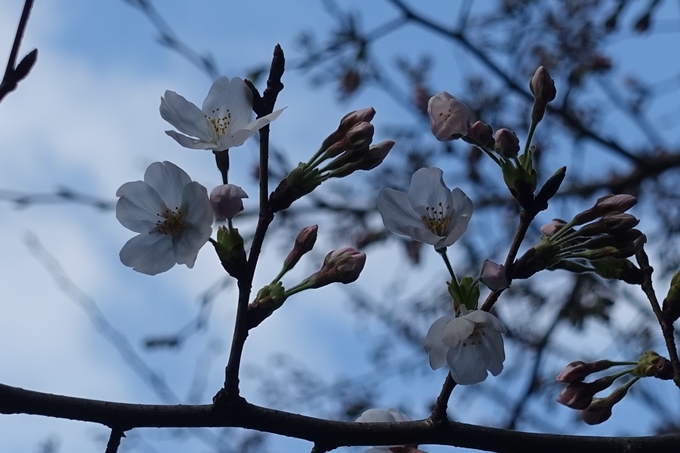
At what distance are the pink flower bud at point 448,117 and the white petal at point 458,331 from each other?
0.39m

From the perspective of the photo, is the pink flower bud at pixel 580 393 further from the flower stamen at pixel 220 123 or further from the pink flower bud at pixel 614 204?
the flower stamen at pixel 220 123

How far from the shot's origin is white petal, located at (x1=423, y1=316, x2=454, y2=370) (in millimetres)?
1314

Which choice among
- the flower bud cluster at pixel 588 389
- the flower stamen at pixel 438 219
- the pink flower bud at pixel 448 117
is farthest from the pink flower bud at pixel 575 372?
the pink flower bud at pixel 448 117

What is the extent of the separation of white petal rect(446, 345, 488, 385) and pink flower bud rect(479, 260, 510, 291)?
150 mm

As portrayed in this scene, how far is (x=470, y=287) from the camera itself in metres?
1.34

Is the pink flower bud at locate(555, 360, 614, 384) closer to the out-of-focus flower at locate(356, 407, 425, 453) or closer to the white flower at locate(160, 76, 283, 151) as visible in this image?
the out-of-focus flower at locate(356, 407, 425, 453)

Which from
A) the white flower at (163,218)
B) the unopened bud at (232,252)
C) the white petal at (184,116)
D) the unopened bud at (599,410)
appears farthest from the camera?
the unopened bud at (599,410)

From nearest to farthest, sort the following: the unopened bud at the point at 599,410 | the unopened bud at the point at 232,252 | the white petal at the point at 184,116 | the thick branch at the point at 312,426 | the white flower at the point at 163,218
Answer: the thick branch at the point at 312,426
the unopened bud at the point at 232,252
the white flower at the point at 163,218
the white petal at the point at 184,116
the unopened bud at the point at 599,410

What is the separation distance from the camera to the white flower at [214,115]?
135cm

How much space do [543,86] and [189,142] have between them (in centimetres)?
76

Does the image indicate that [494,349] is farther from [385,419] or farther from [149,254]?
[149,254]

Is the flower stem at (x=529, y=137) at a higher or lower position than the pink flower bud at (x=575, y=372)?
higher

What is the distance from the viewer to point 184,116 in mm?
1467

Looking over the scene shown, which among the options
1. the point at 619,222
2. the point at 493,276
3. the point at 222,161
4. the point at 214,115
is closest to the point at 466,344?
the point at 493,276
